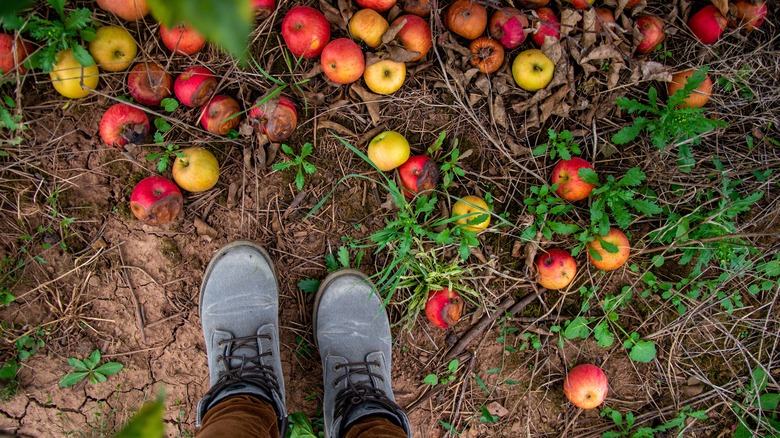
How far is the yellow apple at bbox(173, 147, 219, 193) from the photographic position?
8.80 ft

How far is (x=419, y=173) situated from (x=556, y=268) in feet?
3.43

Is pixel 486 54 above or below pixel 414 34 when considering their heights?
below

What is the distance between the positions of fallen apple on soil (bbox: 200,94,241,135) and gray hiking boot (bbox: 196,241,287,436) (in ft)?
2.33

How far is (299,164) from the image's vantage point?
9.53ft

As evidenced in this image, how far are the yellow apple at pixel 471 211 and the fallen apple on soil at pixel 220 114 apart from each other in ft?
4.77

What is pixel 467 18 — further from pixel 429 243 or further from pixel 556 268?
pixel 556 268

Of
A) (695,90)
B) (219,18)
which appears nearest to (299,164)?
(219,18)

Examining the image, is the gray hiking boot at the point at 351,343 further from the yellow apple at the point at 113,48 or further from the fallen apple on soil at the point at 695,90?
the fallen apple on soil at the point at 695,90

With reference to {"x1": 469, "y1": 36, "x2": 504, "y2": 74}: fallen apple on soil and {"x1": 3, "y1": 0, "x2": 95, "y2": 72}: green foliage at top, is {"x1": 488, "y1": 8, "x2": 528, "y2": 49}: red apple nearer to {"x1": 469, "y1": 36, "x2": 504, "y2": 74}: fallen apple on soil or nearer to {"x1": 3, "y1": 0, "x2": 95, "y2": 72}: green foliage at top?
{"x1": 469, "y1": 36, "x2": 504, "y2": 74}: fallen apple on soil

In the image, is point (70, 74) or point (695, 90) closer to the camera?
point (70, 74)

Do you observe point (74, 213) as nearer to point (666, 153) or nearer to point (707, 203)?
point (666, 153)

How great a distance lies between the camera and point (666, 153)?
2975 millimetres

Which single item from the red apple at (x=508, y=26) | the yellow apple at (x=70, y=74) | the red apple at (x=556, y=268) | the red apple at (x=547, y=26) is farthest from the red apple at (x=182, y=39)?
the red apple at (x=556, y=268)

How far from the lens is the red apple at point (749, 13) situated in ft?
9.38
